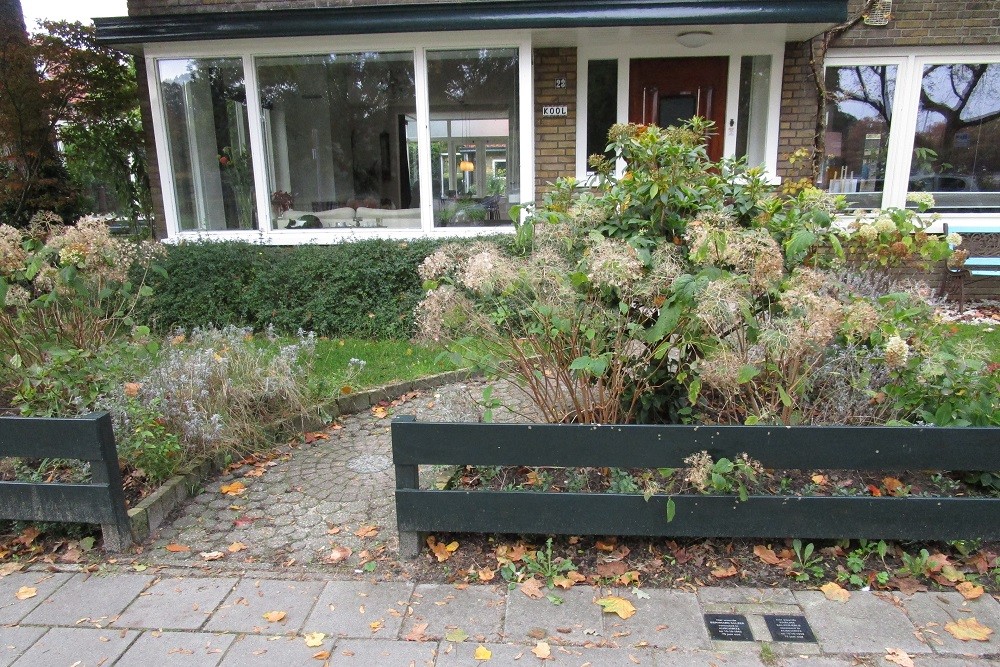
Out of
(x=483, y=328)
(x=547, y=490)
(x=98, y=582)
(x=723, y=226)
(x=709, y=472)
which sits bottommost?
(x=98, y=582)

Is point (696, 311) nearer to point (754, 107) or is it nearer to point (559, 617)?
point (559, 617)

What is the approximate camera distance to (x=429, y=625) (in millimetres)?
2455

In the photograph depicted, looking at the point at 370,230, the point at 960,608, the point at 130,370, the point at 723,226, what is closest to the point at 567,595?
the point at 960,608

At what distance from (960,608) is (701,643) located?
1.08 meters

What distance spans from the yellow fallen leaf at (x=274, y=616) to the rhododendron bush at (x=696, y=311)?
4.50ft

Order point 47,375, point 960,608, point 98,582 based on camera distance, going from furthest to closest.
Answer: point 47,375 < point 98,582 < point 960,608

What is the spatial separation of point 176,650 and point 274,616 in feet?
1.17

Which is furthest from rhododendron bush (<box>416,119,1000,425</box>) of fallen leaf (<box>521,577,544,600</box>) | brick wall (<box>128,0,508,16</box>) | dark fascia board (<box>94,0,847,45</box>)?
brick wall (<box>128,0,508,16</box>)

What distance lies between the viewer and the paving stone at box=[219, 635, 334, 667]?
2287mm

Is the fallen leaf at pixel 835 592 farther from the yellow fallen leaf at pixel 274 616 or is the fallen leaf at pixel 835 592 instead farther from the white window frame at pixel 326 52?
the white window frame at pixel 326 52

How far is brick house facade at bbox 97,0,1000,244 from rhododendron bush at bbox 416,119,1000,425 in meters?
4.36

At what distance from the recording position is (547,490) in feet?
9.82

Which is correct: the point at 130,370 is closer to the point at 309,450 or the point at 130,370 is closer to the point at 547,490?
the point at 309,450

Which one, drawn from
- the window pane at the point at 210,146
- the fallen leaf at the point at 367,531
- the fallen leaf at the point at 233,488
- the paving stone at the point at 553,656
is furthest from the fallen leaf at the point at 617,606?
the window pane at the point at 210,146
